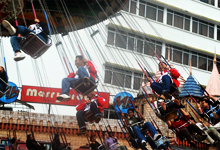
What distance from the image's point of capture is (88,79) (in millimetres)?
13695

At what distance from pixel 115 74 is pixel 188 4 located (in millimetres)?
9701

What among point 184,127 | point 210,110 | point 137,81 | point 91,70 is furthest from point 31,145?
point 137,81

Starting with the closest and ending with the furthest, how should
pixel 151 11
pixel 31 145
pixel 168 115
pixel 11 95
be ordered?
pixel 168 115
pixel 31 145
pixel 11 95
pixel 151 11

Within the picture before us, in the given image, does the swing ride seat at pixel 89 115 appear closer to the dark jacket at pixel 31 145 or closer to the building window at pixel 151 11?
the dark jacket at pixel 31 145

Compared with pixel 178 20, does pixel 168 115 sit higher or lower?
lower

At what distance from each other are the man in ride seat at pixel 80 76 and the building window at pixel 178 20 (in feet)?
79.6

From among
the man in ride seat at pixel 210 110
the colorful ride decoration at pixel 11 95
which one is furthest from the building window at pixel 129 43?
the man in ride seat at pixel 210 110

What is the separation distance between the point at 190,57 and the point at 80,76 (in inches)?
1003

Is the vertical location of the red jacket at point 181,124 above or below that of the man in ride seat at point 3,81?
below

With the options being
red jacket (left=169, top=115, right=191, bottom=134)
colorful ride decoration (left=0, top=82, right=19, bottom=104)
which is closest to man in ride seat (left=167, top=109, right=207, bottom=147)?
red jacket (left=169, top=115, right=191, bottom=134)

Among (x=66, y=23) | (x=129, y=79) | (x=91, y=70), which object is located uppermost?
(x=129, y=79)

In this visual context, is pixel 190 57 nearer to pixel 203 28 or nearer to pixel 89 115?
pixel 203 28

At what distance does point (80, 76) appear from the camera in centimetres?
1395

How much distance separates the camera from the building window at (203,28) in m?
39.0
